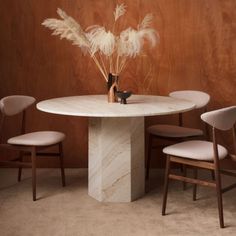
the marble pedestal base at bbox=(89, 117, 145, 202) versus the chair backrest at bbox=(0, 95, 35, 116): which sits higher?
the chair backrest at bbox=(0, 95, 35, 116)

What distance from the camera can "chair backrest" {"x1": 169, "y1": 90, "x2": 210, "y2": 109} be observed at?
151 inches

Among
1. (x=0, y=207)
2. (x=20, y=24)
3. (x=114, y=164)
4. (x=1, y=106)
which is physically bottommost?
(x=0, y=207)

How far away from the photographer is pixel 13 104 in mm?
3691

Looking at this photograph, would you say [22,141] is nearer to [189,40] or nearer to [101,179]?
[101,179]

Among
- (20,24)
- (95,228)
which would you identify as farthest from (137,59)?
(95,228)

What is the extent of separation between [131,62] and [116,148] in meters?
1.12

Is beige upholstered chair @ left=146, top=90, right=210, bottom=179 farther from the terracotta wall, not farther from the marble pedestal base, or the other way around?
the marble pedestal base

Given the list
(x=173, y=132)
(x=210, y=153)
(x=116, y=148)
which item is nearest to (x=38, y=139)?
(x=116, y=148)

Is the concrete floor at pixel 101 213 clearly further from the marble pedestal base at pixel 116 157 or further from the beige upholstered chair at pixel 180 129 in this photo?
the beige upholstered chair at pixel 180 129

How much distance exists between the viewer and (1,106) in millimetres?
3588

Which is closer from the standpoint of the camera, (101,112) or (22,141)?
(101,112)

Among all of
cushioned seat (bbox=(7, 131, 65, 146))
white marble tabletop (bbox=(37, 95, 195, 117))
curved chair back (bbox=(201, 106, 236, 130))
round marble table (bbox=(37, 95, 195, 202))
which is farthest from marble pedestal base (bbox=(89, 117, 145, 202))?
curved chair back (bbox=(201, 106, 236, 130))

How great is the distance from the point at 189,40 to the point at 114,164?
4.80 ft

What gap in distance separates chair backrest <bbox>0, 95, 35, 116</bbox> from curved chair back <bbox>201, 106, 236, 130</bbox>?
1.62 meters
